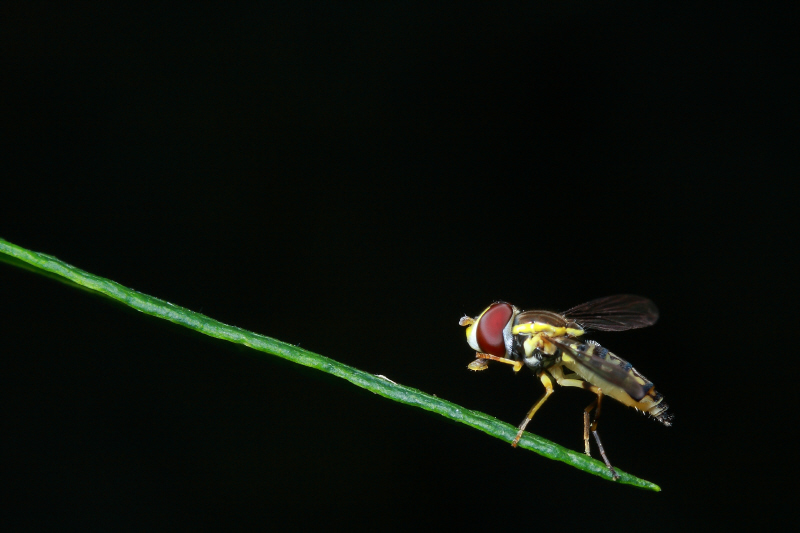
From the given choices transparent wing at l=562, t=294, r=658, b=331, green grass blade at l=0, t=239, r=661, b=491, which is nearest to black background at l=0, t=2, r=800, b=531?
transparent wing at l=562, t=294, r=658, b=331

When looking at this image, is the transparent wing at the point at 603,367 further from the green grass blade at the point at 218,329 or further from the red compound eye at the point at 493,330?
the green grass blade at the point at 218,329

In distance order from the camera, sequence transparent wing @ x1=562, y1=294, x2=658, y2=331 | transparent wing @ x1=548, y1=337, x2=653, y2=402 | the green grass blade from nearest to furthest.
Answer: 1. the green grass blade
2. transparent wing @ x1=548, y1=337, x2=653, y2=402
3. transparent wing @ x1=562, y1=294, x2=658, y2=331

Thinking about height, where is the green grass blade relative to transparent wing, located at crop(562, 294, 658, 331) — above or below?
below

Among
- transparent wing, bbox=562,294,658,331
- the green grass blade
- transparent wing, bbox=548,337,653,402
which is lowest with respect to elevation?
the green grass blade

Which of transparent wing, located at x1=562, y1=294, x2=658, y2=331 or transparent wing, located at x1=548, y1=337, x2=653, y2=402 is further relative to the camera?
transparent wing, located at x1=562, y1=294, x2=658, y2=331

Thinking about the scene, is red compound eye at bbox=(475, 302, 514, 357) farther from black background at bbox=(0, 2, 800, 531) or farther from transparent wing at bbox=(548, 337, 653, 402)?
black background at bbox=(0, 2, 800, 531)

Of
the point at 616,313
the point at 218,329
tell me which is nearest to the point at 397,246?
the point at 616,313
